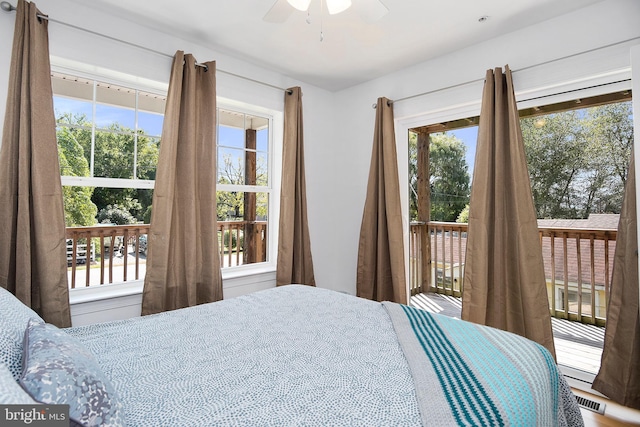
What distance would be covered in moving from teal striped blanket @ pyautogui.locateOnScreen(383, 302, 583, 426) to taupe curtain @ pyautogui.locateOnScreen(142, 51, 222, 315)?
5.33ft

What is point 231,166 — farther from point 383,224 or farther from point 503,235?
point 503,235

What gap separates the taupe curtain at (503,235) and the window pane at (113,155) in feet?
8.69

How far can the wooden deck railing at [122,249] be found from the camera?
268 cm

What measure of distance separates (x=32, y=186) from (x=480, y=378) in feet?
7.97

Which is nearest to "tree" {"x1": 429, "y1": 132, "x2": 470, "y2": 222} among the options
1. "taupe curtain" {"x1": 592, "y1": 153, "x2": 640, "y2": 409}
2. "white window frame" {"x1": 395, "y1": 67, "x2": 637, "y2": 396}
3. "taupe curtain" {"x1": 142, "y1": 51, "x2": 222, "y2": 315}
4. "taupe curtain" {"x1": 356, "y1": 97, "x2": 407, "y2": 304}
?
"white window frame" {"x1": 395, "y1": 67, "x2": 637, "y2": 396}

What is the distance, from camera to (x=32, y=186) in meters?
1.95

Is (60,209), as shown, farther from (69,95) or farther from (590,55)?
(590,55)

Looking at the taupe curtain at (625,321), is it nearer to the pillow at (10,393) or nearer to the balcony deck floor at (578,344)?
the balcony deck floor at (578,344)

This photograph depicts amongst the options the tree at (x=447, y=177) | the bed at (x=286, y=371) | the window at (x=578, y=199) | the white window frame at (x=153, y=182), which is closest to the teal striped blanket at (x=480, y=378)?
the bed at (x=286, y=371)

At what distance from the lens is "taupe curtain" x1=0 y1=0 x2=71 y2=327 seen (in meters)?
1.89

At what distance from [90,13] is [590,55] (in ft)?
10.8

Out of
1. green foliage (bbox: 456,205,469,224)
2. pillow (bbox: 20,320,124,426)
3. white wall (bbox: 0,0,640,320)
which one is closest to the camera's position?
pillow (bbox: 20,320,124,426)

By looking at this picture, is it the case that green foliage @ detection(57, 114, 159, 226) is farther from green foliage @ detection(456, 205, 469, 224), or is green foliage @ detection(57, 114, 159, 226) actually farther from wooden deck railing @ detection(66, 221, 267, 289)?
green foliage @ detection(456, 205, 469, 224)

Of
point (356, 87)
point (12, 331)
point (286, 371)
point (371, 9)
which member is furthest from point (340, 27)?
point (12, 331)
